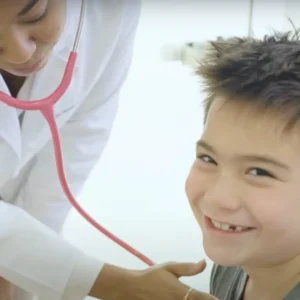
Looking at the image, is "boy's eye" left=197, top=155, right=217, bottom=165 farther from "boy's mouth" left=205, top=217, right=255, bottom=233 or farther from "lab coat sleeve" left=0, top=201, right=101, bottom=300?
"lab coat sleeve" left=0, top=201, right=101, bottom=300

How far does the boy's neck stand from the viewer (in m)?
0.85

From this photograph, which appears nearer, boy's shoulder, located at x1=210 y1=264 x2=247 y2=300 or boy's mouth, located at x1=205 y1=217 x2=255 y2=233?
boy's mouth, located at x1=205 y1=217 x2=255 y2=233

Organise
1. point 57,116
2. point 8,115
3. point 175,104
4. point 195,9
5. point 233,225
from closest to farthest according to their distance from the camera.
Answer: point 233,225
point 8,115
point 57,116
point 195,9
point 175,104

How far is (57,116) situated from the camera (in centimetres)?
109

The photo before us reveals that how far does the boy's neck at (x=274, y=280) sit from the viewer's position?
85 cm

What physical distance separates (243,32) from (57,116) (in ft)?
2.74

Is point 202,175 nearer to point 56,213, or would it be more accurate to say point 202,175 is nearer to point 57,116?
point 57,116

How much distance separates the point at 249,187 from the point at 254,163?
32 mm

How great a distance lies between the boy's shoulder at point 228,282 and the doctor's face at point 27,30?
46cm

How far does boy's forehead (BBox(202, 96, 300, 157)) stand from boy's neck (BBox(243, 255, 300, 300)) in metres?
0.18

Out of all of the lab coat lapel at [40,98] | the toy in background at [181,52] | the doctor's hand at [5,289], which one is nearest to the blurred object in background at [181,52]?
the toy in background at [181,52]

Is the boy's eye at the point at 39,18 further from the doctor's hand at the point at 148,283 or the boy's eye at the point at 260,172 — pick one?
the doctor's hand at the point at 148,283

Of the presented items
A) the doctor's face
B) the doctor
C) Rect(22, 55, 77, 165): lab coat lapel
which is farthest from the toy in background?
the doctor's face

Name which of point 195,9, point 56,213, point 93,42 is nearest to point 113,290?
point 56,213
